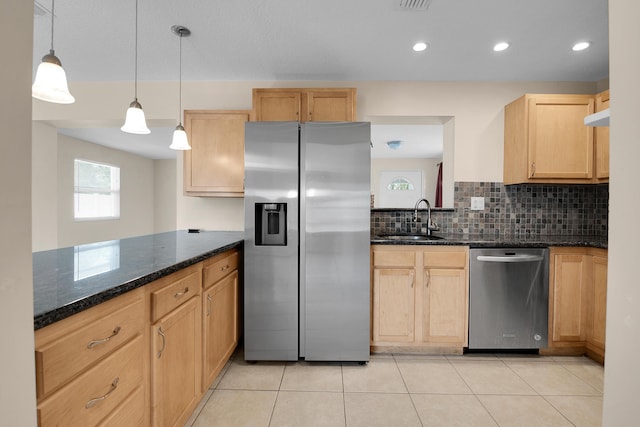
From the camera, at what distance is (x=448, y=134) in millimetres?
3125

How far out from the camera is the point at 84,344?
36.1 inches

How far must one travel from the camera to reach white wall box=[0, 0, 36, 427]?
0.52 meters

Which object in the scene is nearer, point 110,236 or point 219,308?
point 219,308

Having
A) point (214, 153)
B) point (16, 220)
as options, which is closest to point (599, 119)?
point (16, 220)

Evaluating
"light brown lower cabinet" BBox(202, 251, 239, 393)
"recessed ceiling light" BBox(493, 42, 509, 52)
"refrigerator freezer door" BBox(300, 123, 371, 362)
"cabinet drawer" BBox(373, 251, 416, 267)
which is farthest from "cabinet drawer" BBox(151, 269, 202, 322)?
"recessed ceiling light" BBox(493, 42, 509, 52)

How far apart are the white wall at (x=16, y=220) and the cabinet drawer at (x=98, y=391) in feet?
1.01

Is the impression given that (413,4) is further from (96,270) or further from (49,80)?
(96,270)

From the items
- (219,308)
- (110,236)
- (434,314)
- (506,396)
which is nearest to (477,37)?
(434,314)

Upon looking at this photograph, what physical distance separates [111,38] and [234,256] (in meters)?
1.89

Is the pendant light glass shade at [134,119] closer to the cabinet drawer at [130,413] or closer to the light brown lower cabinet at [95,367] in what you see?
the light brown lower cabinet at [95,367]

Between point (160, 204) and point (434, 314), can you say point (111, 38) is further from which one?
point (160, 204)

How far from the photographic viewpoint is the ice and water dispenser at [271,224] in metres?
2.33

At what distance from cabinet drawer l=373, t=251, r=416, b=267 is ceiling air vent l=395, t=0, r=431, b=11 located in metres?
1.69

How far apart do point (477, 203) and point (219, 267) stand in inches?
96.4
